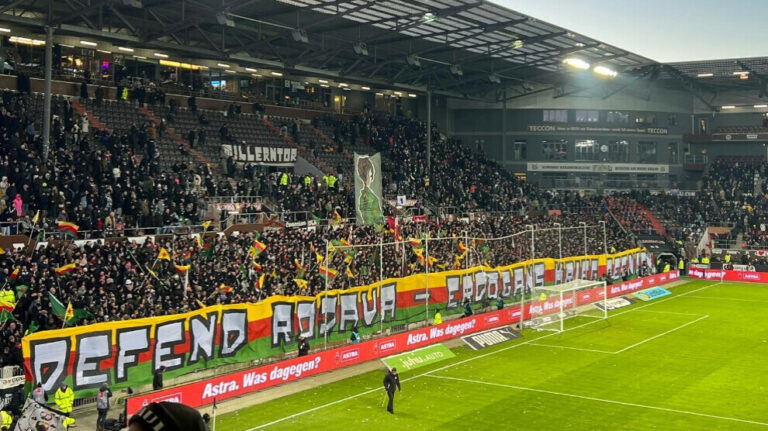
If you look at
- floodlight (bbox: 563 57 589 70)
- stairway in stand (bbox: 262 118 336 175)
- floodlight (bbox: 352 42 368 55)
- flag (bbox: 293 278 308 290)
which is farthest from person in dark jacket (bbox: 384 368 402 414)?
floodlight (bbox: 563 57 589 70)

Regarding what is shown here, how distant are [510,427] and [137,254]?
1684 centimetres

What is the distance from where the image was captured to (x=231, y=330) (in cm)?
3039

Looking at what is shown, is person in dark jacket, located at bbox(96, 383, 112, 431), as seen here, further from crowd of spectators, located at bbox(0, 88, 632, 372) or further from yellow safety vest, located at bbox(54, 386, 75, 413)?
crowd of spectators, located at bbox(0, 88, 632, 372)

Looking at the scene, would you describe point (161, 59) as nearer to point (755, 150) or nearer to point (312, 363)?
point (312, 363)

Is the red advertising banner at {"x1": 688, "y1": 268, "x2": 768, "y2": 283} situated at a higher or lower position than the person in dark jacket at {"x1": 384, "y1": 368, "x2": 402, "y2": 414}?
lower

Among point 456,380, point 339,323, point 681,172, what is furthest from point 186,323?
point 681,172

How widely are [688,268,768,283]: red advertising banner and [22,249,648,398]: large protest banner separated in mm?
31655

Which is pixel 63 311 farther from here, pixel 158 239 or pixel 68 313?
pixel 158 239

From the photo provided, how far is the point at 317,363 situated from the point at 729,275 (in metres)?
50.0

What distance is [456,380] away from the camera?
32844 mm

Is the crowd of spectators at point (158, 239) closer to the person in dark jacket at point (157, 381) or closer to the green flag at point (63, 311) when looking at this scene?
the green flag at point (63, 311)

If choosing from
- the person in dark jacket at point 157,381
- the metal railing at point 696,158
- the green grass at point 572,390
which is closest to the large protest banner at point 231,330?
the person in dark jacket at point 157,381

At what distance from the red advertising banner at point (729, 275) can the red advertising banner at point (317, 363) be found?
30163 mm

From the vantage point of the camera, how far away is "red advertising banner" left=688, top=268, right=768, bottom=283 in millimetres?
69625
